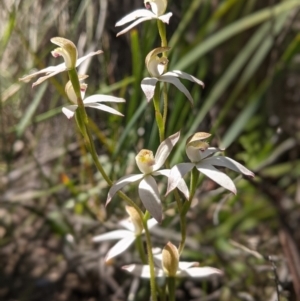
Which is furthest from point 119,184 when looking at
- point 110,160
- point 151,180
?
point 110,160

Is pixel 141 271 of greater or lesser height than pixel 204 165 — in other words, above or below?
below

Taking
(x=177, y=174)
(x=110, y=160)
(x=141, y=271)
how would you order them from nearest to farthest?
(x=177, y=174), (x=141, y=271), (x=110, y=160)

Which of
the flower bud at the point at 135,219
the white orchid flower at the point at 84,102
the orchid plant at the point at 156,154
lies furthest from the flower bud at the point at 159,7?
the flower bud at the point at 135,219

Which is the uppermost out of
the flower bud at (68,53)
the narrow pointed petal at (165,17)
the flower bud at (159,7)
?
the flower bud at (159,7)

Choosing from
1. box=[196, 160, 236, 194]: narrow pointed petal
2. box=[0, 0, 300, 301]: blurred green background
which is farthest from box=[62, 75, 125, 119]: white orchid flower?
box=[0, 0, 300, 301]: blurred green background

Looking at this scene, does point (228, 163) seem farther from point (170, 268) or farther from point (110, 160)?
point (110, 160)

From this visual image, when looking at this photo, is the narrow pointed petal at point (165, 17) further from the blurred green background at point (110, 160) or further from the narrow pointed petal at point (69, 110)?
the blurred green background at point (110, 160)
